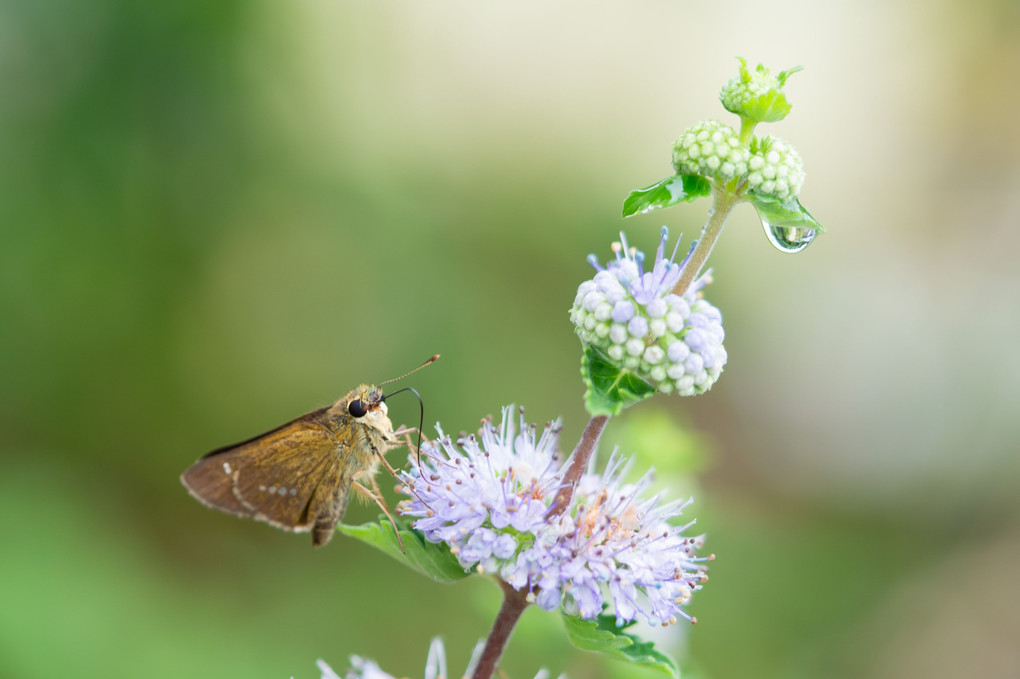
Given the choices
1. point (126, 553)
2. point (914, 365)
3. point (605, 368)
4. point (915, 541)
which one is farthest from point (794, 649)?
point (605, 368)

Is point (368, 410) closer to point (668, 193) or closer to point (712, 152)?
point (668, 193)

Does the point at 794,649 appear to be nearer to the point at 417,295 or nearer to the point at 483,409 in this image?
the point at 483,409

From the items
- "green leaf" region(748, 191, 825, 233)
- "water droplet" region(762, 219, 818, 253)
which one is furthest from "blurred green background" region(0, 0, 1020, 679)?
"green leaf" region(748, 191, 825, 233)

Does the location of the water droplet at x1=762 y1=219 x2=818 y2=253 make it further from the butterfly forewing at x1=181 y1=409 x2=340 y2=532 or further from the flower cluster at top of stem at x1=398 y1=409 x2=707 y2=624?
the butterfly forewing at x1=181 y1=409 x2=340 y2=532

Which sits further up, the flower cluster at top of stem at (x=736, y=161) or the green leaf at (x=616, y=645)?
the flower cluster at top of stem at (x=736, y=161)

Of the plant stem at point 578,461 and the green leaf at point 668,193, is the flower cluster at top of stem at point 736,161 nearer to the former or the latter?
the green leaf at point 668,193

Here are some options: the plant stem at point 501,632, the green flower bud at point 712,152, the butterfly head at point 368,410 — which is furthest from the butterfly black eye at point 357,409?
the green flower bud at point 712,152

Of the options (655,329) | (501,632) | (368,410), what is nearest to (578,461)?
(655,329)
